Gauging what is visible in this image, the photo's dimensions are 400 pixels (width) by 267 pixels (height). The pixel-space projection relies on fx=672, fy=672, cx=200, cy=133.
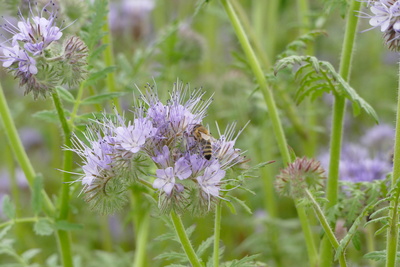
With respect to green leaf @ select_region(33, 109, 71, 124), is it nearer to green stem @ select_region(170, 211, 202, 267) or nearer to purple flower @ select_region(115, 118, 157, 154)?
purple flower @ select_region(115, 118, 157, 154)

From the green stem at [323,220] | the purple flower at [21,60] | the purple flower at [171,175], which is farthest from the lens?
the purple flower at [21,60]

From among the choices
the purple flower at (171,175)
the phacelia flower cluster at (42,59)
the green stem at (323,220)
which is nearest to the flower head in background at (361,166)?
the green stem at (323,220)

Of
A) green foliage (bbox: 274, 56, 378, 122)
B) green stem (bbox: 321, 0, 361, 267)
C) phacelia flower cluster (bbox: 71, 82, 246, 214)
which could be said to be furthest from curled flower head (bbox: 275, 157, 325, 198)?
green stem (bbox: 321, 0, 361, 267)

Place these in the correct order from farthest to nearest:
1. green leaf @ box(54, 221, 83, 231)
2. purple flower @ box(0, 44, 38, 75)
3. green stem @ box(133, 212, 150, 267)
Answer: green stem @ box(133, 212, 150, 267), green leaf @ box(54, 221, 83, 231), purple flower @ box(0, 44, 38, 75)

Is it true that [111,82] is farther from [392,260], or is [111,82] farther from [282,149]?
[392,260]

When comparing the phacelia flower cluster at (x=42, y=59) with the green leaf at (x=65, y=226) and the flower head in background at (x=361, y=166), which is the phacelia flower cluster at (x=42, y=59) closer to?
the green leaf at (x=65, y=226)

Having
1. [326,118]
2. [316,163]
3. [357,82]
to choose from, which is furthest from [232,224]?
[316,163]
